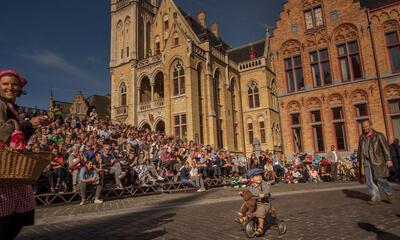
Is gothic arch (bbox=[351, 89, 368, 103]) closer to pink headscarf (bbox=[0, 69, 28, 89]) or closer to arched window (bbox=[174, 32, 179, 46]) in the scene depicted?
arched window (bbox=[174, 32, 179, 46])

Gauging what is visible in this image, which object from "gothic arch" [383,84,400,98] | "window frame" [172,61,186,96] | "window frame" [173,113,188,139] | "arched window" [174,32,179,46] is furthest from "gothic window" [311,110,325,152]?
"arched window" [174,32,179,46]

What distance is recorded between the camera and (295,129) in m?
20.3

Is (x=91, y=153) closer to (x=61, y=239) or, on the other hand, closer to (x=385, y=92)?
(x=61, y=239)

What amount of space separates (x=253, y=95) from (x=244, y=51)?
7975 millimetres

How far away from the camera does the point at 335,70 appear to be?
62.8ft

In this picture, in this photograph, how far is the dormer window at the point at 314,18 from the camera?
2005cm

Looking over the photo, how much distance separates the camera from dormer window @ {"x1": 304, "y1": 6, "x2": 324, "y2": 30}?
20.0m

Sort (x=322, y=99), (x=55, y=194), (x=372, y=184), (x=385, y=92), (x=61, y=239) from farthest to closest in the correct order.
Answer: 1. (x=322, y=99)
2. (x=385, y=92)
3. (x=55, y=194)
4. (x=372, y=184)
5. (x=61, y=239)

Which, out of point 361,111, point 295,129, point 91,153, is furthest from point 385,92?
point 91,153

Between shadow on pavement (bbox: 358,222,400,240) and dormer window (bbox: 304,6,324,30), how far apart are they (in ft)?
61.5

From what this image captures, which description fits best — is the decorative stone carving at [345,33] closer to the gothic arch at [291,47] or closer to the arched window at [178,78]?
the gothic arch at [291,47]

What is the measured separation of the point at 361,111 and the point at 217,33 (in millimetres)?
26551

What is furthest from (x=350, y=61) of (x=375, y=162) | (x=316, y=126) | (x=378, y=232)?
(x=378, y=232)

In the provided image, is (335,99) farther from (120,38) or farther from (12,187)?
(120,38)
